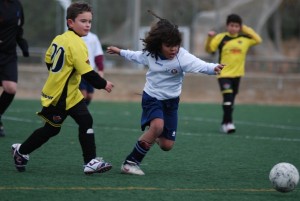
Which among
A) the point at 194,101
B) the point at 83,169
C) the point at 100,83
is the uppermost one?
the point at 100,83

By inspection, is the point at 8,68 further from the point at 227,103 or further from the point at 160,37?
the point at 227,103

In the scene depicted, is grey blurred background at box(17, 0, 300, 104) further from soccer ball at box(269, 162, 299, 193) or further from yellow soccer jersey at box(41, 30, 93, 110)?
soccer ball at box(269, 162, 299, 193)

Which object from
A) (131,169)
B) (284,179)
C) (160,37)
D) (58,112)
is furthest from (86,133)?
(284,179)

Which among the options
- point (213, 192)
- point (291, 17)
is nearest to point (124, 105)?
point (213, 192)

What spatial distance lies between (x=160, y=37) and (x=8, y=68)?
136 inches

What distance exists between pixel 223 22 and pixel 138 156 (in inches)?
614

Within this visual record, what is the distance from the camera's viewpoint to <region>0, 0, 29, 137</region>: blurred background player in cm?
998

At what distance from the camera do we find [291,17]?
→ 120 ft

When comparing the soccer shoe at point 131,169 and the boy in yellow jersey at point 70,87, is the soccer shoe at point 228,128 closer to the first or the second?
the soccer shoe at point 131,169

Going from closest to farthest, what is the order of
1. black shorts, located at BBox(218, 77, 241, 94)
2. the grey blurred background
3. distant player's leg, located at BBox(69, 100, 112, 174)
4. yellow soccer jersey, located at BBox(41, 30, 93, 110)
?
yellow soccer jersey, located at BBox(41, 30, 93, 110) < distant player's leg, located at BBox(69, 100, 112, 174) < black shorts, located at BBox(218, 77, 241, 94) < the grey blurred background

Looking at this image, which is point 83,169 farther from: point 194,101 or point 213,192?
point 194,101

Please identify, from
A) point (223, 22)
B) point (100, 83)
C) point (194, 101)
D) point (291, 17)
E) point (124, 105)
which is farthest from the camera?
point (291, 17)

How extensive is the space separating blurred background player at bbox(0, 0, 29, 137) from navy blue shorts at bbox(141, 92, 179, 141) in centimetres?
310

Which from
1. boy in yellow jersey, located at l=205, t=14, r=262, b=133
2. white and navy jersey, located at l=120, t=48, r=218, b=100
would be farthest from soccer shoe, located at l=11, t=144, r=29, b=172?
boy in yellow jersey, located at l=205, t=14, r=262, b=133
